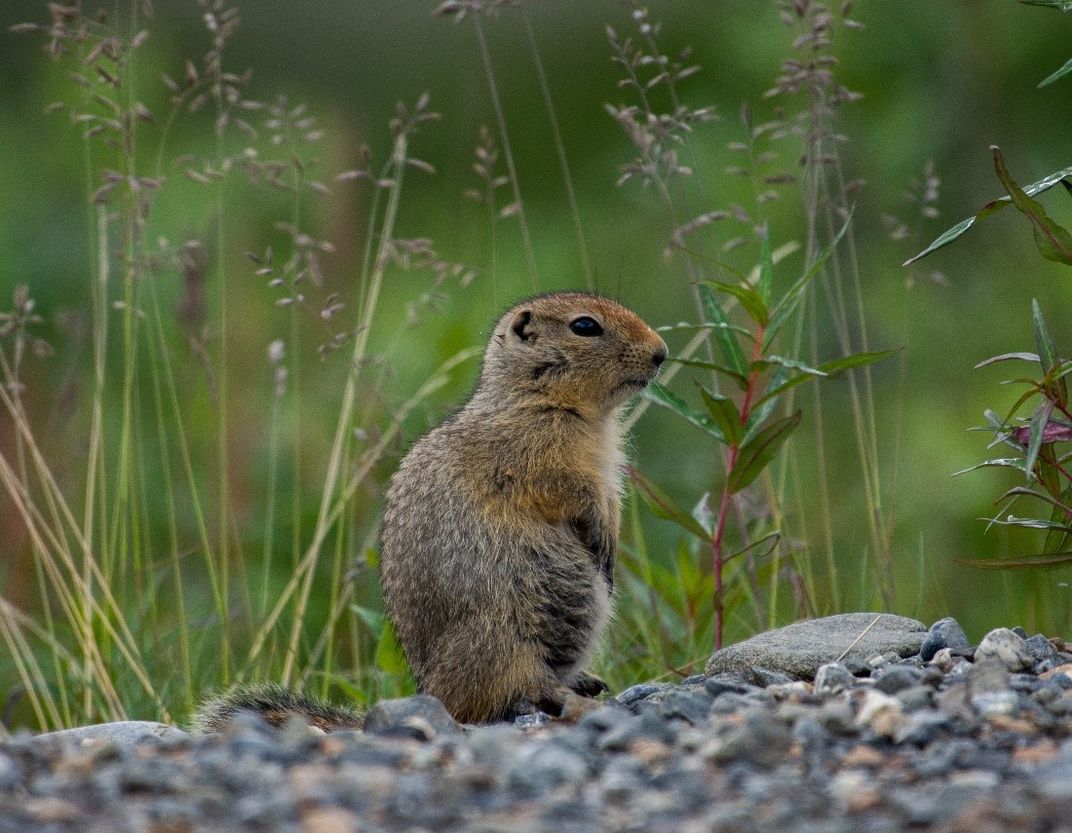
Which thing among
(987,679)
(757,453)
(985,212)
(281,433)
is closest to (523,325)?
(757,453)

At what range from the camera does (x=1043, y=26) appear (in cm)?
775

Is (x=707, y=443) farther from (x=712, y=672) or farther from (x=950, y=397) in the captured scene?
(x=712, y=672)

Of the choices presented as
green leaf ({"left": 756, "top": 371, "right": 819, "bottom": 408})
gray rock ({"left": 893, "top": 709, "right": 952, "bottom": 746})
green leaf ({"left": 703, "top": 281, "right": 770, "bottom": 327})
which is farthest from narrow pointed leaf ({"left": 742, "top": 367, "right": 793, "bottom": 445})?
gray rock ({"left": 893, "top": 709, "right": 952, "bottom": 746})

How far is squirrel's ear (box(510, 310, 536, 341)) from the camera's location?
4.89 meters

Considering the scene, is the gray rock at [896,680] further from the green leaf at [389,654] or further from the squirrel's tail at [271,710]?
the green leaf at [389,654]

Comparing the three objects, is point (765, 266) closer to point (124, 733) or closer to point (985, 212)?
point (985, 212)

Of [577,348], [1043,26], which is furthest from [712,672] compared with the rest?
[1043,26]

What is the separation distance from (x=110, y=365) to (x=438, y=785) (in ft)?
21.4

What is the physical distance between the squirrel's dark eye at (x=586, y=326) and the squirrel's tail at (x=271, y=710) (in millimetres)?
1389

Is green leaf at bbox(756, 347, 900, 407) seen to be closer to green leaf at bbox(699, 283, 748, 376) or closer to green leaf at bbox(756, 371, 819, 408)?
green leaf at bbox(756, 371, 819, 408)

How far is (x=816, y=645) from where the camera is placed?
4062mm

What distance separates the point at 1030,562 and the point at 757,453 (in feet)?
2.87

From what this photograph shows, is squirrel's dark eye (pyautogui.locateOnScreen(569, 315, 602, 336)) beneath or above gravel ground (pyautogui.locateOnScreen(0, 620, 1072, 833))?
above

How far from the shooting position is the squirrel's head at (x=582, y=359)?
4.73m
